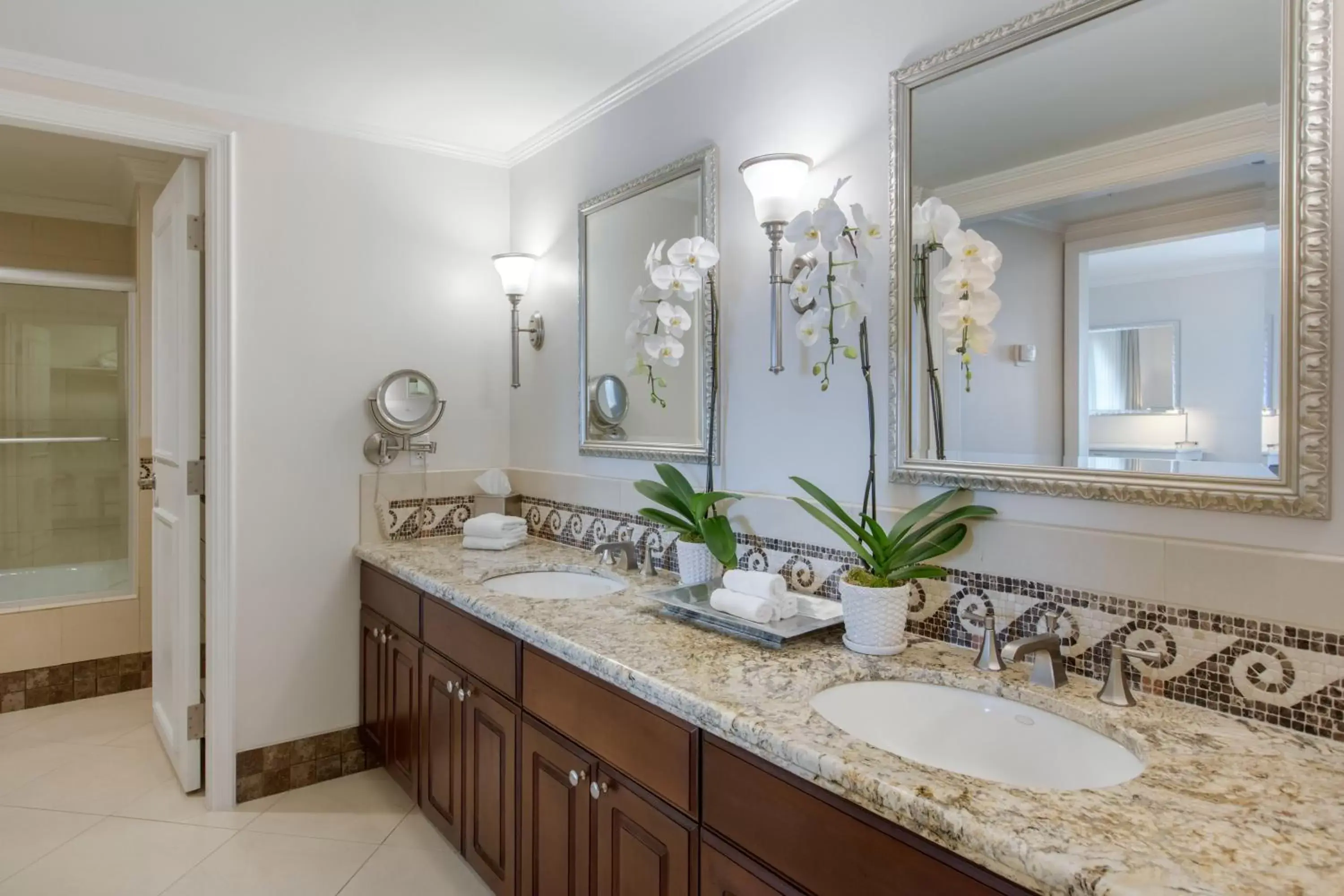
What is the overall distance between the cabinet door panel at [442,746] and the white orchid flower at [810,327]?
1.22m

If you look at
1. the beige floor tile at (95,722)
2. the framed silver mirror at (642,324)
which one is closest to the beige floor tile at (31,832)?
the beige floor tile at (95,722)

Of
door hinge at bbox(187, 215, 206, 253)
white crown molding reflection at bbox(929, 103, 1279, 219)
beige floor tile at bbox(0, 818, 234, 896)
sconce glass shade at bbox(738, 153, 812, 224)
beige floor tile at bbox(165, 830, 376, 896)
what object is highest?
door hinge at bbox(187, 215, 206, 253)

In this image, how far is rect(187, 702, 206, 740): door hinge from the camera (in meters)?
2.54

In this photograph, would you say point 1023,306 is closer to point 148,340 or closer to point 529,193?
point 529,193

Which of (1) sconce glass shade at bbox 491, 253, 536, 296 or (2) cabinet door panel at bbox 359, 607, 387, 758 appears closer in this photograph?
(2) cabinet door panel at bbox 359, 607, 387, 758

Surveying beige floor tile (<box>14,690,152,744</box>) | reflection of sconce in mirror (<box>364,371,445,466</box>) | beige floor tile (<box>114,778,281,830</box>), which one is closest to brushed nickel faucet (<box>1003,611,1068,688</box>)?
reflection of sconce in mirror (<box>364,371,445,466</box>)

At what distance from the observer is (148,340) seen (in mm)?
3631

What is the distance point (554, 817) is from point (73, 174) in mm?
3457

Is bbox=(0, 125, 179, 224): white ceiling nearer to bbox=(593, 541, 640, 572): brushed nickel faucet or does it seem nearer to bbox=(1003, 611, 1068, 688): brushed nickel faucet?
bbox=(593, 541, 640, 572): brushed nickel faucet

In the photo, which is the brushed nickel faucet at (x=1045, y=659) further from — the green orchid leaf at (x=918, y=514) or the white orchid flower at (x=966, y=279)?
the white orchid flower at (x=966, y=279)

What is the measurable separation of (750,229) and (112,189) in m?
3.23

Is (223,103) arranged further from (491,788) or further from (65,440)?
(65,440)

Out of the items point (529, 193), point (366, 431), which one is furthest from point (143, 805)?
point (529, 193)

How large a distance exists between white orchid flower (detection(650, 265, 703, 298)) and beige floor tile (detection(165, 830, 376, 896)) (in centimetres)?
181
